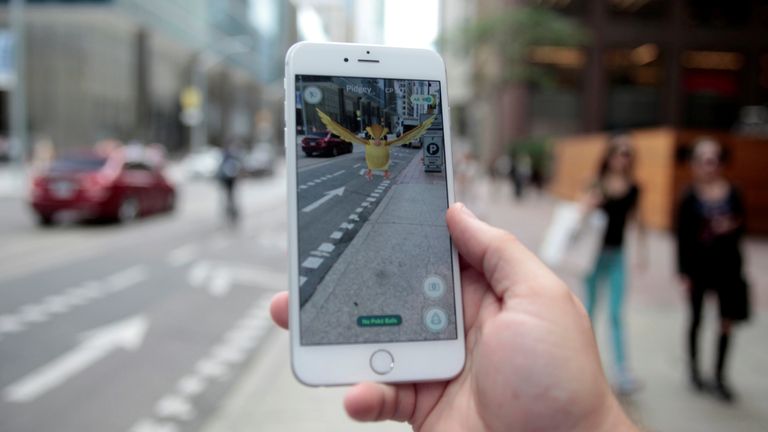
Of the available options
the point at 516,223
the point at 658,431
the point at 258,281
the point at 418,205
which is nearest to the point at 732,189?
the point at 658,431

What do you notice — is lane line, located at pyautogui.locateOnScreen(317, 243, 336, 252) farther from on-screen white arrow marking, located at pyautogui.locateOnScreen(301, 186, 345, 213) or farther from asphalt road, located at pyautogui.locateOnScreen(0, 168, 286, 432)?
asphalt road, located at pyautogui.locateOnScreen(0, 168, 286, 432)

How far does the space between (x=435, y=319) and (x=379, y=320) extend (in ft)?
0.53

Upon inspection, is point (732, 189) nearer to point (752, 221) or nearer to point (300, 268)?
point (300, 268)

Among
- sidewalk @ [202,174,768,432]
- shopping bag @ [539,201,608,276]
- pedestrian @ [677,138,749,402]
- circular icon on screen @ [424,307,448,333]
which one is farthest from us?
shopping bag @ [539,201,608,276]

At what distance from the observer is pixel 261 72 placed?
7156 cm

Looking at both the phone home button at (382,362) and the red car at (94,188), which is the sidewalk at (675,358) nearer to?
the phone home button at (382,362)

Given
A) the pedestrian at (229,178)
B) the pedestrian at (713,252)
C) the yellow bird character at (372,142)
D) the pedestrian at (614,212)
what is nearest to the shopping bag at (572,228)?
Result: the pedestrian at (614,212)

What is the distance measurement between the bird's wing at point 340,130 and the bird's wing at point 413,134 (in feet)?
0.30

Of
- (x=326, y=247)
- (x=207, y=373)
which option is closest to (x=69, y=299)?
(x=207, y=373)

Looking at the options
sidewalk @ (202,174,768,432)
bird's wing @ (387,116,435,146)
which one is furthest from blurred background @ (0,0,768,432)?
bird's wing @ (387,116,435,146)

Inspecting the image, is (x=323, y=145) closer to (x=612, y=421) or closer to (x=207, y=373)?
(x=612, y=421)

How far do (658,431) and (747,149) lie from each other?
49.5 feet

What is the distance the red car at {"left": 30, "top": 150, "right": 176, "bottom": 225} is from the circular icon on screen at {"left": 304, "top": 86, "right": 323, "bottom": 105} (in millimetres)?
14081

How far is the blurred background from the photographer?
4996mm
